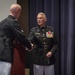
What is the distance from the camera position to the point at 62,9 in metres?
3.51

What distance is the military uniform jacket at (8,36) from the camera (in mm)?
2494

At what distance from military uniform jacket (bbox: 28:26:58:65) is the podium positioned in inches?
15.1

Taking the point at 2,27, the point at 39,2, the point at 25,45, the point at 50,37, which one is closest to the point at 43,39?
the point at 50,37

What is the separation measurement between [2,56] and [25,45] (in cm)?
33

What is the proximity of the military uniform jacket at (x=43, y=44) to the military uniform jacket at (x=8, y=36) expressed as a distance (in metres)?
0.49

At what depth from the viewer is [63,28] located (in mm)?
3486

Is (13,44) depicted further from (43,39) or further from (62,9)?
(62,9)

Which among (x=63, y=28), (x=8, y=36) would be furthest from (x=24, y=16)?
(x=8, y=36)

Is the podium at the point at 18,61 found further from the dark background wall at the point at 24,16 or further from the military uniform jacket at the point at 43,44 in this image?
the dark background wall at the point at 24,16

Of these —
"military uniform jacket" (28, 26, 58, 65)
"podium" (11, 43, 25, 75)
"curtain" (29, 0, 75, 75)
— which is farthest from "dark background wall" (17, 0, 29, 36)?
"podium" (11, 43, 25, 75)

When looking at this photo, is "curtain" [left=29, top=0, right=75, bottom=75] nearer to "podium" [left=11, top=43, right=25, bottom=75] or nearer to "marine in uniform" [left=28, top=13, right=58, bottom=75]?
"marine in uniform" [left=28, top=13, right=58, bottom=75]

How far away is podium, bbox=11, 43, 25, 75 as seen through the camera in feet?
8.54

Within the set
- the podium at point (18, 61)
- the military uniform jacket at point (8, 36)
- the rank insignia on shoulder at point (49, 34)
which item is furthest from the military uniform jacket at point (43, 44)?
the military uniform jacket at point (8, 36)

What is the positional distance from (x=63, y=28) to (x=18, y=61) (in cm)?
118
